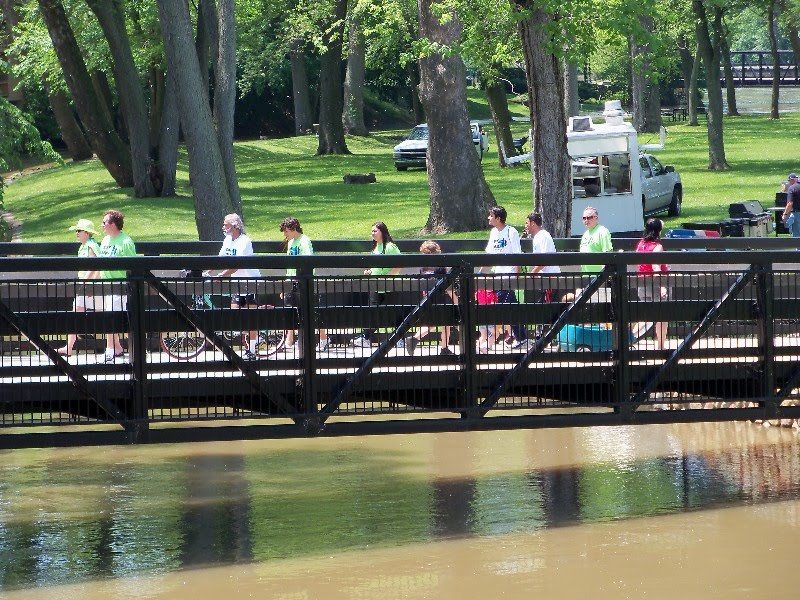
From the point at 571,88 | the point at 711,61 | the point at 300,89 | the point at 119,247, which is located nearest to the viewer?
the point at 119,247

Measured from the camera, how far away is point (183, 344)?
1071 centimetres

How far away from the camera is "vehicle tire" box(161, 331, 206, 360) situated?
34.7ft

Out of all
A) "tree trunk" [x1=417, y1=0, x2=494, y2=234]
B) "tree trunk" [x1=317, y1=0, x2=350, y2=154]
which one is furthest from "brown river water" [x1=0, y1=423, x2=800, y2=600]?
"tree trunk" [x1=317, y1=0, x2=350, y2=154]

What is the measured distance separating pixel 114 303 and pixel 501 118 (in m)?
31.9

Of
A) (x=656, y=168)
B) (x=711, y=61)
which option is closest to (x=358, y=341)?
(x=656, y=168)

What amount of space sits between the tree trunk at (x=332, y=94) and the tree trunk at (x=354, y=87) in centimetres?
→ 90

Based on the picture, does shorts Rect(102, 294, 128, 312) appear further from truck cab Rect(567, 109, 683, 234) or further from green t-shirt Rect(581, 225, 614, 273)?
truck cab Rect(567, 109, 683, 234)

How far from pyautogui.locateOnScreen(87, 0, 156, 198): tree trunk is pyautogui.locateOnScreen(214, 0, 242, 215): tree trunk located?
32.0 feet

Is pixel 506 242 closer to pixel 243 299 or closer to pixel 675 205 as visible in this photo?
pixel 243 299

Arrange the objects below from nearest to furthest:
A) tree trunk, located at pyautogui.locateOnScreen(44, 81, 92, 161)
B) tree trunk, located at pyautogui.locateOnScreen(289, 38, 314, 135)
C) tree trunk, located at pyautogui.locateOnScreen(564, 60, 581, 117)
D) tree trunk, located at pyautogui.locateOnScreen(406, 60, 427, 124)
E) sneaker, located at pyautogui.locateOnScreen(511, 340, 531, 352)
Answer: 1. sneaker, located at pyautogui.locateOnScreen(511, 340, 531, 352)
2. tree trunk, located at pyautogui.locateOnScreen(564, 60, 581, 117)
3. tree trunk, located at pyautogui.locateOnScreen(44, 81, 92, 161)
4. tree trunk, located at pyautogui.locateOnScreen(289, 38, 314, 135)
5. tree trunk, located at pyautogui.locateOnScreen(406, 60, 427, 124)

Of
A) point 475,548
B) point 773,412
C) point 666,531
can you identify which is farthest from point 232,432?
point 773,412

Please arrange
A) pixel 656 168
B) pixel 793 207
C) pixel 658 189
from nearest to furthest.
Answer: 1. pixel 793 207
2. pixel 658 189
3. pixel 656 168

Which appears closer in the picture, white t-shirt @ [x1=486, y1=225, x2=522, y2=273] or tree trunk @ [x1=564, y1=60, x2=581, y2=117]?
white t-shirt @ [x1=486, y1=225, x2=522, y2=273]

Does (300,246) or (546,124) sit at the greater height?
(546,124)
